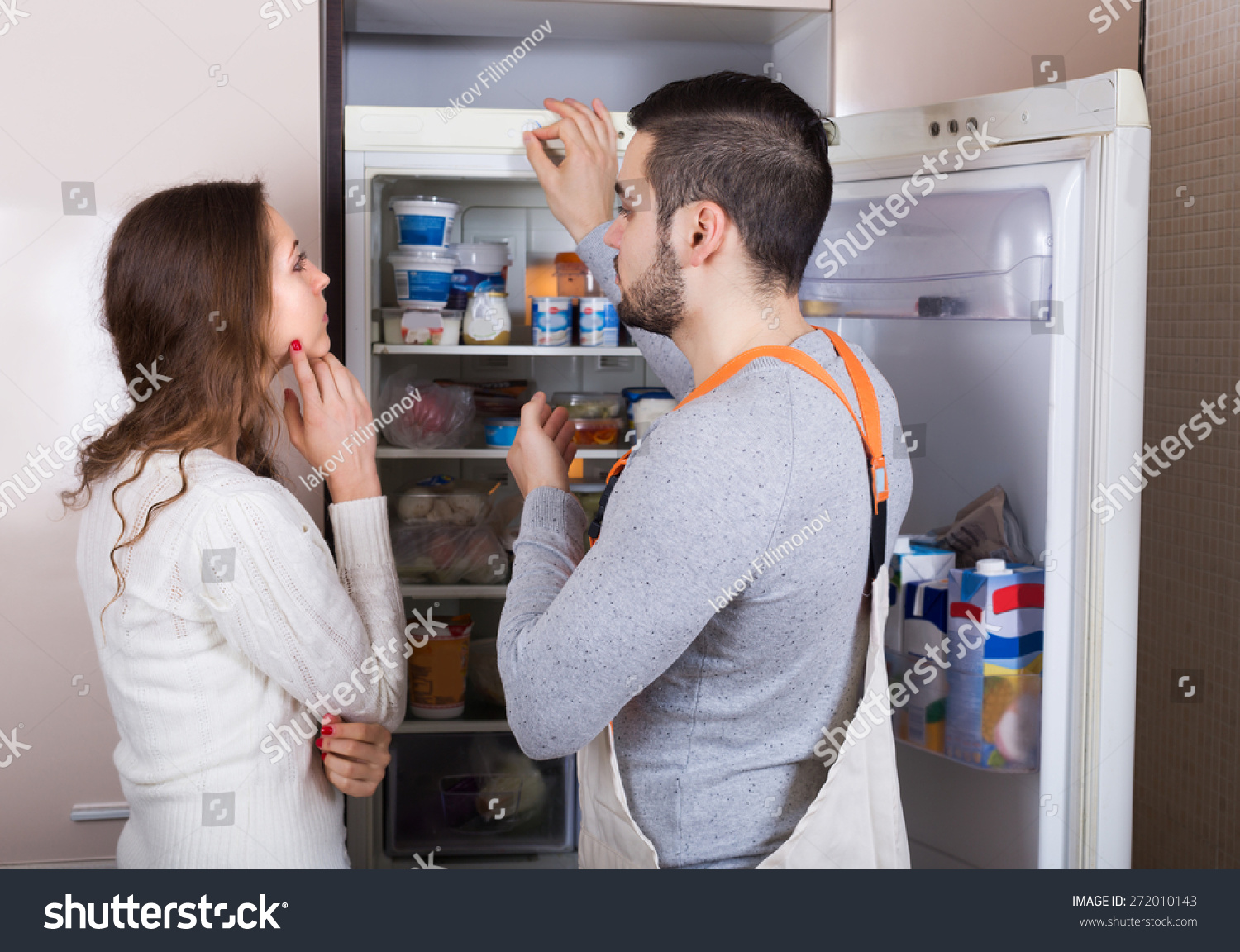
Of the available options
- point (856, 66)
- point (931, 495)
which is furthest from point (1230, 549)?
point (856, 66)

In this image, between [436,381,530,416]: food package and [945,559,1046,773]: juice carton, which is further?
[436,381,530,416]: food package

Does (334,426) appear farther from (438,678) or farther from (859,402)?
(438,678)

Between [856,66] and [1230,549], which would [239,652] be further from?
[1230,549]

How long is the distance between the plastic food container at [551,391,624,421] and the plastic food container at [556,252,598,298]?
18cm

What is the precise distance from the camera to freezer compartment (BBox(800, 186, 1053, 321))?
127 centimetres

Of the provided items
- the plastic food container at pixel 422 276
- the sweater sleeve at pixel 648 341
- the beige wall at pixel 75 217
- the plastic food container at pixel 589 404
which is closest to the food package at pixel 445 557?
the plastic food container at pixel 589 404

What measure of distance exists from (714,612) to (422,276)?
1.05 meters

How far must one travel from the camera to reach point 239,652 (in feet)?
3.38

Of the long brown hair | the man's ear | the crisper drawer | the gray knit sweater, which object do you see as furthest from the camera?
the crisper drawer

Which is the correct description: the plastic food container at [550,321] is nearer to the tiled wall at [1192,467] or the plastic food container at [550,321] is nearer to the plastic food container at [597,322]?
the plastic food container at [597,322]
